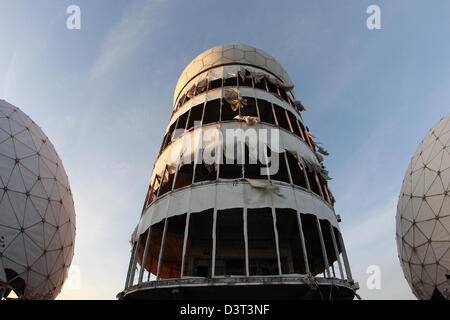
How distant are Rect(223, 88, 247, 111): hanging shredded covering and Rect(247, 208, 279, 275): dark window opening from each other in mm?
9171

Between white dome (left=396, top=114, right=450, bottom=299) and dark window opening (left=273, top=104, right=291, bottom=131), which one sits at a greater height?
dark window opening (left=273, top=104, right=291, bottom=131)

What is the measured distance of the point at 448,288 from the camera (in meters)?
21.1

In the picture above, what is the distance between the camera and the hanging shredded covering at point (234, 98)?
830 inches

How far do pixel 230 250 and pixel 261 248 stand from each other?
2.41 meters

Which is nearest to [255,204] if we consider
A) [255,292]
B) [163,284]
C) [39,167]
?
[255,292]

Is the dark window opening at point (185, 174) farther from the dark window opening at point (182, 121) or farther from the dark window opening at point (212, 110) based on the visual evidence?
the dark window opening at point (212, 110)

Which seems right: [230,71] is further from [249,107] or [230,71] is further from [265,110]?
[265,110]

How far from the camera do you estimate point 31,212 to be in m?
19.8

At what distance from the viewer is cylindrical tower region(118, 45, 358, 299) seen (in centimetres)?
1352

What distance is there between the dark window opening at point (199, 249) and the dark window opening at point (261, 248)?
10.5 ft

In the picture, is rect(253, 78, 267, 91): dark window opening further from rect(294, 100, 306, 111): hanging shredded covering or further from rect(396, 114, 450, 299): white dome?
rect(396, 114, 450, 299): white dome

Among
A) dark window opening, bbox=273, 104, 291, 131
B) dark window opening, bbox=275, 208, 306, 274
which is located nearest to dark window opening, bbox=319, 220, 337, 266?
dark window opening, bbox=275, 208, 306, 274

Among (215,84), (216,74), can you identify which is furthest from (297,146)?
(216,74)

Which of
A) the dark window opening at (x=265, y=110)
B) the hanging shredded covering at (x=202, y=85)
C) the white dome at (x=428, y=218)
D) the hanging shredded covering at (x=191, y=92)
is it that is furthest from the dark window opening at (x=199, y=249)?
the white dome at (x=428, y=218)
